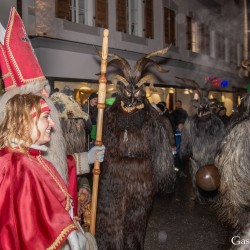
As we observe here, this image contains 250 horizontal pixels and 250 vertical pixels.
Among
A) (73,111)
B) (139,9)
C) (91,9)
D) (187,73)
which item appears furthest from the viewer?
(187,73)

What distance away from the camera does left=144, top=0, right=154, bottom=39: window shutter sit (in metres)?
15.6

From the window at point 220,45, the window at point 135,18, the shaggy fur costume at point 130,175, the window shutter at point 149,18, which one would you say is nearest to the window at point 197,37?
A: the window at point 220,45

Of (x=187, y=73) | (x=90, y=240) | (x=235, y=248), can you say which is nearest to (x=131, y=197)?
(x=90, y=240)

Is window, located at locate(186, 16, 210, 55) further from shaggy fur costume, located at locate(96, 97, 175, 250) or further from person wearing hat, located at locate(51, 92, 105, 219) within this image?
shaggy fur costume, located at locate(96, 97, 175, 250)

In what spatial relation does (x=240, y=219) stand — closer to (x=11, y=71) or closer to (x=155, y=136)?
(x=155, y=136)

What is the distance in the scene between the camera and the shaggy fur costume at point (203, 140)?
775 centimetres

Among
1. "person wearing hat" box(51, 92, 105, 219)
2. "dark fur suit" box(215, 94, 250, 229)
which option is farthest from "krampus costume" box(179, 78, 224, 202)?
"dark fur suit" box(215, 94, 250, 229)

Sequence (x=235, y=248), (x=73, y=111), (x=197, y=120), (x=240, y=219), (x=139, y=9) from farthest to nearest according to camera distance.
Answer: (x=139, y=9) < (x=197, y=120) < (x=73, y=111) < (x=240, y=219) < (x=235, y=248)

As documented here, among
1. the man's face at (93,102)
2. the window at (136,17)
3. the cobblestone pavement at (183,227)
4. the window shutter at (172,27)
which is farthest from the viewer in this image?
the window shutter at (172,27)

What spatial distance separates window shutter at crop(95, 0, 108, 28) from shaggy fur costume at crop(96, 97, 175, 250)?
933cm

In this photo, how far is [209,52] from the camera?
21609 millimetres

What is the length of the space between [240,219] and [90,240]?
4.89 ft

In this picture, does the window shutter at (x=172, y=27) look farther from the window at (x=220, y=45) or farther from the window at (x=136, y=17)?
the window at (x=220, y=45)

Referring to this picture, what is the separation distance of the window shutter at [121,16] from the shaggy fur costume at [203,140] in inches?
284
